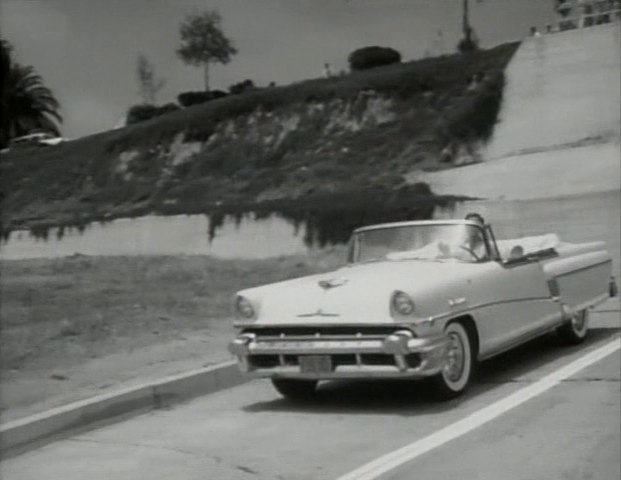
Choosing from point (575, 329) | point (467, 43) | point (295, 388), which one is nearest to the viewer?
point (295, 388)

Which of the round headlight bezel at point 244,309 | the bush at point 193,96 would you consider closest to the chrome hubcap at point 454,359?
the round headlight bezel at point 244,309

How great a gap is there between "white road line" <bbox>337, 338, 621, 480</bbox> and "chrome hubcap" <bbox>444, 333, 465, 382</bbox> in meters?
0.39

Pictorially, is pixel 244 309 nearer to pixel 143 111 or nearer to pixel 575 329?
pixel 575 329

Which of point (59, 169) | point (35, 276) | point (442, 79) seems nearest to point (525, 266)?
point (35, 276)

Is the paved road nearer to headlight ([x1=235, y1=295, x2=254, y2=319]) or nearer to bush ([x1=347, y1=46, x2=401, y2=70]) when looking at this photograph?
headlight ([x1=235, y1=295, x2=254, y2=319])

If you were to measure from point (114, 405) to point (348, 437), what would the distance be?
1.97 metres

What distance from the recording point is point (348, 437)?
7039 mm

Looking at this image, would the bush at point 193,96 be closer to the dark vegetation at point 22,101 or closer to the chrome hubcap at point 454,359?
the dark vegetation at point 22,101

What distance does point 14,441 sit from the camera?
700 centimetres

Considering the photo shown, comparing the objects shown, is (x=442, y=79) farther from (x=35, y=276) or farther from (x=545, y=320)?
(x=545, y=320)

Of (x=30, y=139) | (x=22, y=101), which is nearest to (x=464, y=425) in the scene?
(x=22, y=101)

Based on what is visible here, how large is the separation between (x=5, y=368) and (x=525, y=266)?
15.6 feet

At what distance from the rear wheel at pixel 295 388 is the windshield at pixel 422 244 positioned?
1415 millimetres

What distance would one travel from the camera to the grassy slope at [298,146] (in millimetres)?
35656
